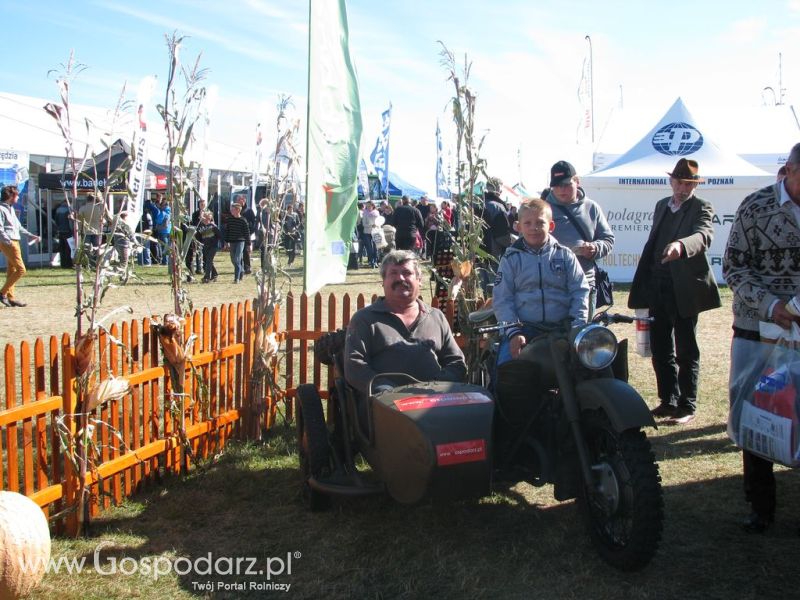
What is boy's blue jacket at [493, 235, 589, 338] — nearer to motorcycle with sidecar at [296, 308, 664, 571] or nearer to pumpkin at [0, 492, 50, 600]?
motorcycle with sidecar at [296, 308, 664, 571]

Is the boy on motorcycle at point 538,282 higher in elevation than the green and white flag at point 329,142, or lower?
lower

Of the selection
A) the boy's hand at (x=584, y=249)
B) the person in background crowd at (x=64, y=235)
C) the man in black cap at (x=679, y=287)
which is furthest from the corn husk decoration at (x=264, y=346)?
the person in background crowd at (x=64, y=235)

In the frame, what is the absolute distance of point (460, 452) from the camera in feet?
10.9

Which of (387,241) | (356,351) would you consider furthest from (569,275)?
(387,241)

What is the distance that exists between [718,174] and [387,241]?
9.44 meters

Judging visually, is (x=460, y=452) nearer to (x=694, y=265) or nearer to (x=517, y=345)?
(x=517, y=345)

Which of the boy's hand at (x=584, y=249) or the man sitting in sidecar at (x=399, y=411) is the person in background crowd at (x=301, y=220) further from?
the boy's hand at (x=584, y=249)

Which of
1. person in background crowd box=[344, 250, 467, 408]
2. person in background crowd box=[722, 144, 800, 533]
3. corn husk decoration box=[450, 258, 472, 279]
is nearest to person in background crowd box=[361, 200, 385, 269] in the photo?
corn husk decoration box=[450, 258, 472, 279]

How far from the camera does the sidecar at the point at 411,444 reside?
3.33 m

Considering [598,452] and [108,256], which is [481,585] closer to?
[598,452]

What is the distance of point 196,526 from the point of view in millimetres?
4047

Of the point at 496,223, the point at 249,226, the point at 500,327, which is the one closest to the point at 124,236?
the point at 500,327

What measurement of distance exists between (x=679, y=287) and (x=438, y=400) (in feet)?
9.21

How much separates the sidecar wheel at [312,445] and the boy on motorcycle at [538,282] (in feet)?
3.48
